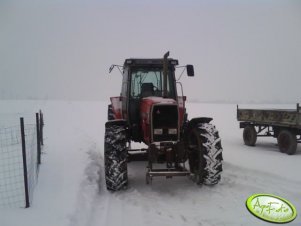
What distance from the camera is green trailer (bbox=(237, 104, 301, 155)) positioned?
963cm

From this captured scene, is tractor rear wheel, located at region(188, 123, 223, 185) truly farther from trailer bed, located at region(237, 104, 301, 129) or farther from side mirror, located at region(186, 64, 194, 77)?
trailer bed, located at region(237, 104, 301, 129)

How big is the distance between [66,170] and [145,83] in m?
2.52

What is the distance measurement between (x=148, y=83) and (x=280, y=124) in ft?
16.3

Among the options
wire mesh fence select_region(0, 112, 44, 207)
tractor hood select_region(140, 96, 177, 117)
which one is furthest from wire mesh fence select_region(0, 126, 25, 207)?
tractor hood select_region(140, 96, 177, 117)

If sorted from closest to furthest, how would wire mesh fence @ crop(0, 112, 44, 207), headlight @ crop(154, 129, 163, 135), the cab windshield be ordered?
wire mesh fence @ crop(0, 112, 44, 207), headlight @ crop(154, 129, 163, 135), the cab windshield

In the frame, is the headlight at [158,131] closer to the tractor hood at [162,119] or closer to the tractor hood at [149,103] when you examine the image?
the tractor hood at [162,119]

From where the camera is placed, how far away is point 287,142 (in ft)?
32.3

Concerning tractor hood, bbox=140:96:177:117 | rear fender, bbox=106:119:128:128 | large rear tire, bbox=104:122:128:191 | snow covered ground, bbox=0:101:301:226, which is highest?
tractor hood, bbox=140:96:177:117

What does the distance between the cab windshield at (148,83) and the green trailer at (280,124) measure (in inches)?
173

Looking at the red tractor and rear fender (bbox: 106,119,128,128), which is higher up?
rear fender (bbox: 106,119,128,128)

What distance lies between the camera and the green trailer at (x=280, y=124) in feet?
31.6

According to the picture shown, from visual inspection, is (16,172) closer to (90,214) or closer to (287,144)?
(90,214)

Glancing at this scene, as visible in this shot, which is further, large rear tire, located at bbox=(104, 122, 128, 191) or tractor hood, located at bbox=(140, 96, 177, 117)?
tractor hood, located at bbox=(140, 96, 177, 117)

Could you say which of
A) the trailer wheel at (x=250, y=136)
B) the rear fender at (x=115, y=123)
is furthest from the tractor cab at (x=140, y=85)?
the trailer wheel at (x=250, y=136)
